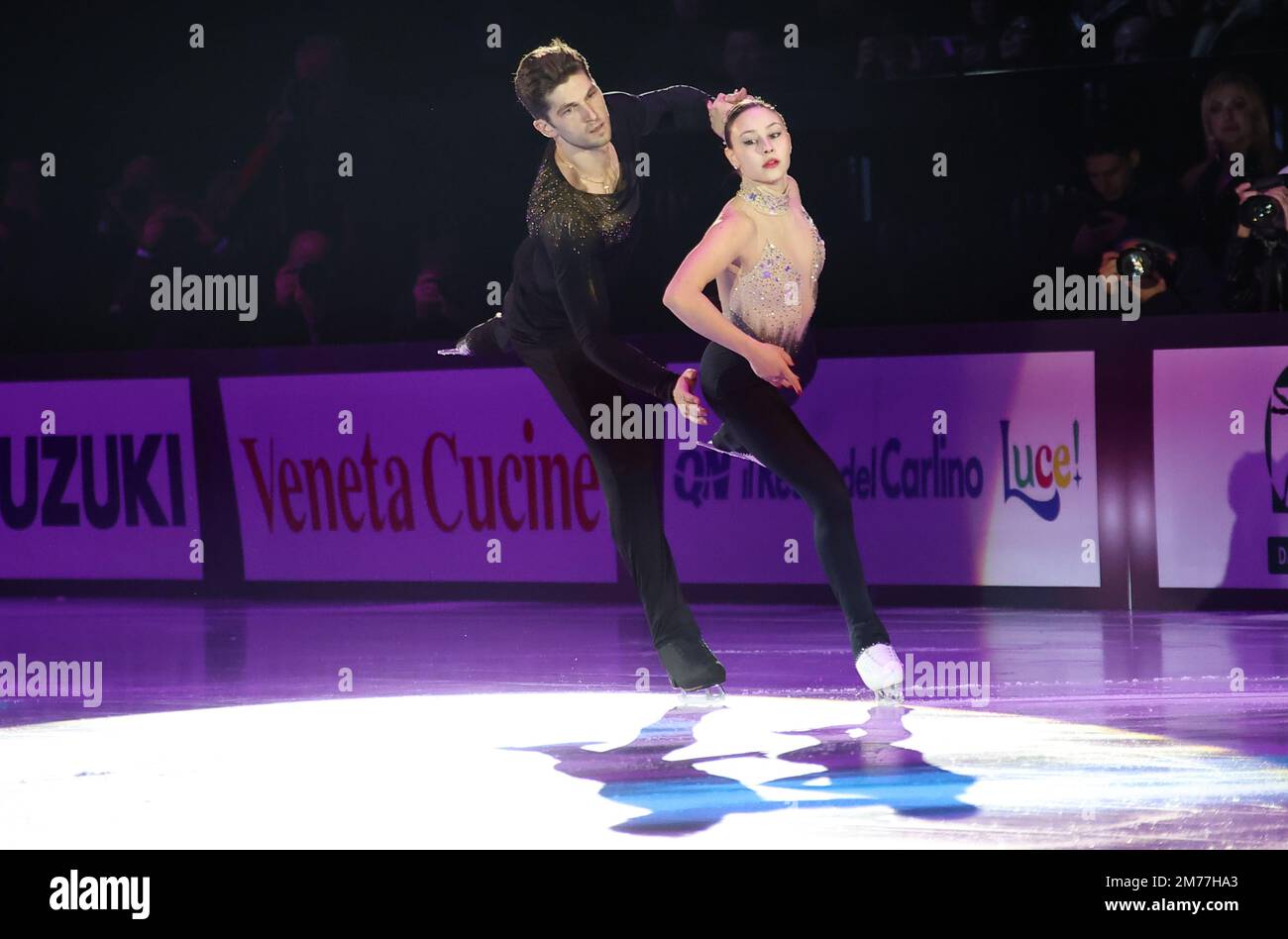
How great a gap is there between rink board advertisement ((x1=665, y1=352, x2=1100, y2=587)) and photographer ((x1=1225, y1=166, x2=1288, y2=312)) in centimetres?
80

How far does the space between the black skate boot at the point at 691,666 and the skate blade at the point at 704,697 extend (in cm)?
2

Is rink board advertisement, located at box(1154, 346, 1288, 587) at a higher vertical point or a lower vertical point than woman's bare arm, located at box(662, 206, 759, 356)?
lower

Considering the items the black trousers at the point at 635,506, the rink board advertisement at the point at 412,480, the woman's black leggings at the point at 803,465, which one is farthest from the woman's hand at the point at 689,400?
the rink board advertisement at the point at 412,480

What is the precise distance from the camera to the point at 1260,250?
29.2ft

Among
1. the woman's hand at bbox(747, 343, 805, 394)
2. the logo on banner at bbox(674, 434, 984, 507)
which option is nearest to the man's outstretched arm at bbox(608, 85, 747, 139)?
the woman's hand at bbox(747, 343, 805, 394)

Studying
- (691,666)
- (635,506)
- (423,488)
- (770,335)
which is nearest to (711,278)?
(770,335)

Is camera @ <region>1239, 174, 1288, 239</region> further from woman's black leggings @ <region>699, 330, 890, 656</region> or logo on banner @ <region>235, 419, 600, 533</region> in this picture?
woman's black leggings @ <region>699, 330, 890, 656</region>

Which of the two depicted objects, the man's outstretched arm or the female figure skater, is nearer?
the female figure skater

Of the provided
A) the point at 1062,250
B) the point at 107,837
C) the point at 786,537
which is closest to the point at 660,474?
the point at 786,537

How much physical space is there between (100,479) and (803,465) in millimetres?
6504

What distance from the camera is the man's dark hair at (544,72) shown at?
555 cm

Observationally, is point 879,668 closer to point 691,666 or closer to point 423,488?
point 691,666

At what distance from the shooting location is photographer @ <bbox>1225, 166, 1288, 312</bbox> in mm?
8859
